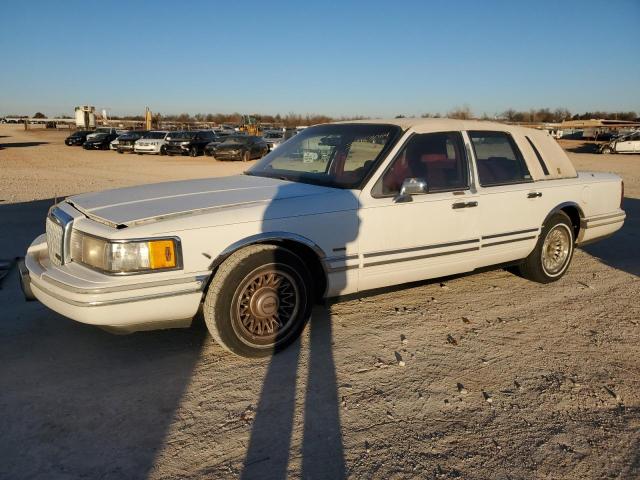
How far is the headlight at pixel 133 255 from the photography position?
307 cm

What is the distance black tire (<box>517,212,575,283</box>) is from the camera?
5195 mm

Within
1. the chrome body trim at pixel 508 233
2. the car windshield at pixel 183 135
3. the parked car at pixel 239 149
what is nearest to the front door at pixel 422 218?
the chrome body trim at pixel 508 233

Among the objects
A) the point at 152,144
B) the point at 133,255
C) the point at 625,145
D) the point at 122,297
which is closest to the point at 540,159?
the point at 133,255

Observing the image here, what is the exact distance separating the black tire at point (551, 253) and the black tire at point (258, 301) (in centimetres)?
269

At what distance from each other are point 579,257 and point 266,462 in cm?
557

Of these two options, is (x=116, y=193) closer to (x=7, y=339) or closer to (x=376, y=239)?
(x=7, y=339)

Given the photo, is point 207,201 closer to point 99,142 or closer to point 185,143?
point 185,143

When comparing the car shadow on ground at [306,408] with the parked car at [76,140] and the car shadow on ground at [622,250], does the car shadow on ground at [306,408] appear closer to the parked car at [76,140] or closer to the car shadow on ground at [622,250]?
the car shadow on ground at [622,250]

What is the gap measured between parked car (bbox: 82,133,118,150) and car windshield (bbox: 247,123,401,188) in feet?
107

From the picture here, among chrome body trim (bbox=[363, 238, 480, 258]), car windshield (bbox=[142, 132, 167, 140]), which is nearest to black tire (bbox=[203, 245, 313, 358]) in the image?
chrome body trim (bbox=[363, 238, 480, 258])

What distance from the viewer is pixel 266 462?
A: 249cm

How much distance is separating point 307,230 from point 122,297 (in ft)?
4.28

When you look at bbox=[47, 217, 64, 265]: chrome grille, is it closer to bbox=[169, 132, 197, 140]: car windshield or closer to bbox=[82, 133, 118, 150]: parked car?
bbox=[169, 132, 197, 140]: car windshield

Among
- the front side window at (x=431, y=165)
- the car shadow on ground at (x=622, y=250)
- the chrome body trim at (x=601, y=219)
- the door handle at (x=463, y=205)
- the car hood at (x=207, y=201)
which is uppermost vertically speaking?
the front side window at (x=431, y=165)
